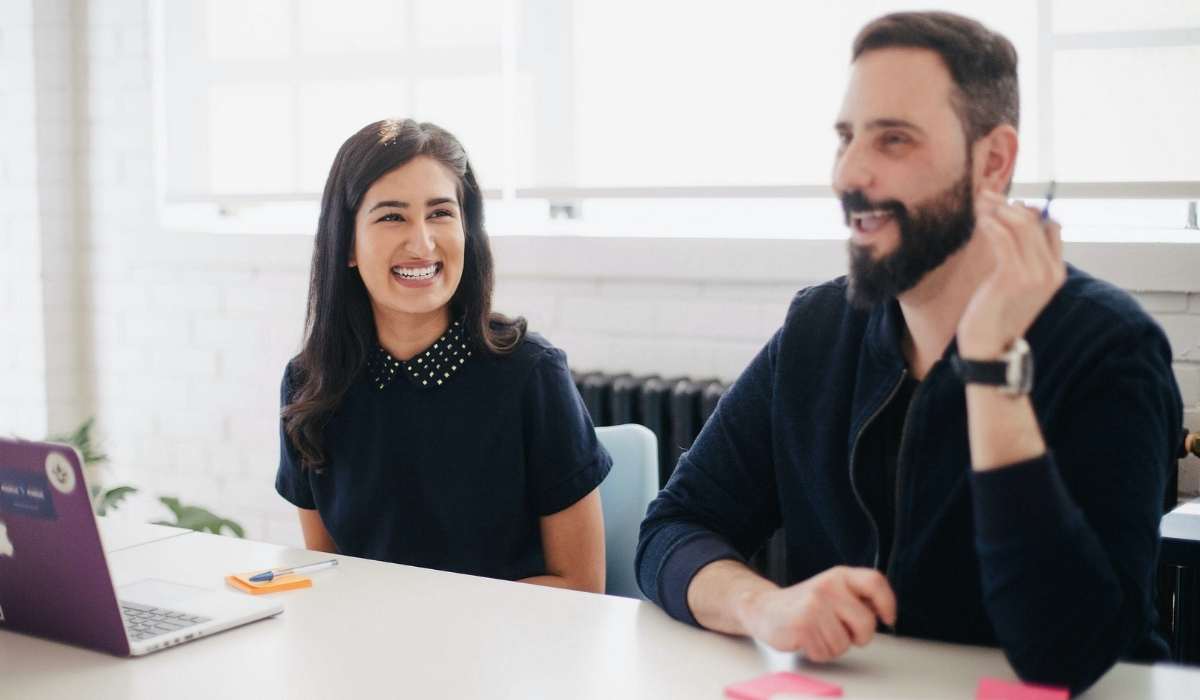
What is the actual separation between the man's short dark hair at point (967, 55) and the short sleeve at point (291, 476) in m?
1.12

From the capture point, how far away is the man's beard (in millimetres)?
1514

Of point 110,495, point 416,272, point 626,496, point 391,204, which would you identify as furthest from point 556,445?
point 110,495

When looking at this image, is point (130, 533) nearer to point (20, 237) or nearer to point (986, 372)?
point (986, 372)

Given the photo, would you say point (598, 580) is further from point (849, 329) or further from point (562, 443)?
point (849, 329)

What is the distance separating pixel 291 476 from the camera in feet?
7.18

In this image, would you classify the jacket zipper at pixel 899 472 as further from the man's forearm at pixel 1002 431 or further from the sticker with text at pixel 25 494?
the sticker with text at pixel 25 494

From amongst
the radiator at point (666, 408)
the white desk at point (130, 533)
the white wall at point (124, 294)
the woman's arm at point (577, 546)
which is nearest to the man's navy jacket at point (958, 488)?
the woman's arm at point (577, 546)

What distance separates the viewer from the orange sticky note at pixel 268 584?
1.70 meters

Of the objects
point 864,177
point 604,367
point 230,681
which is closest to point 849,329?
point 864,177

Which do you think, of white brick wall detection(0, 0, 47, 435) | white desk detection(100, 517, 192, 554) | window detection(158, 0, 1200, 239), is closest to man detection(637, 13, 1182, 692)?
white desk detection(100, 517, 192, 554)

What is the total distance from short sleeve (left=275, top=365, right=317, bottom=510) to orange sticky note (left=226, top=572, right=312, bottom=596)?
1.43ft

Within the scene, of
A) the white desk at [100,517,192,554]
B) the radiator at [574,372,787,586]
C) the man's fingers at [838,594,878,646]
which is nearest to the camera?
the man's fingers at [838,594,878,646]

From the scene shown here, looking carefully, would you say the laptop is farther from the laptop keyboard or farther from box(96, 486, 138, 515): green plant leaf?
box(96, 486, 138, 515): green plant leaf

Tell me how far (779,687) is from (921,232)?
20.8 inches
